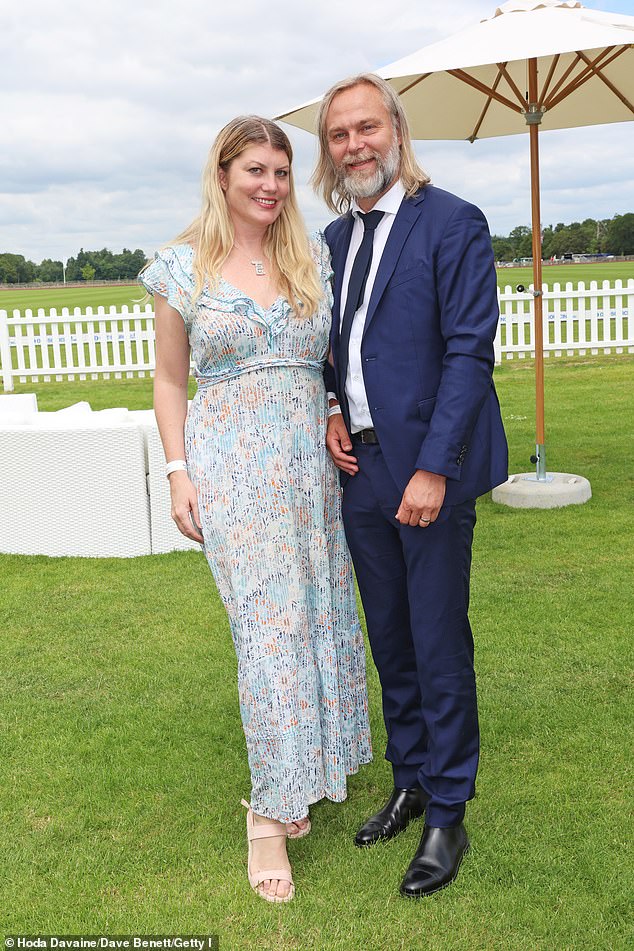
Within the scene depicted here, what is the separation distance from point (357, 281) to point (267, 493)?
65 cm

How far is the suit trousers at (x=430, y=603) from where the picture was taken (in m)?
2.71

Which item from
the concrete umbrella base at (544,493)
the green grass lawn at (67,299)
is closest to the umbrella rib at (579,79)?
the concrete umbrella base at (544,493)

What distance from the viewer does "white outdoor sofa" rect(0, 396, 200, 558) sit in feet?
19.5

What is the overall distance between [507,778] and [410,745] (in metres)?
0.48

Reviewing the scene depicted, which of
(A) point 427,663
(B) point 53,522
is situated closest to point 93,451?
(B) point 53,522

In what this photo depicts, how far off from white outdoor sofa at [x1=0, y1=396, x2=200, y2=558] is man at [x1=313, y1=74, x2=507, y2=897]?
327cm

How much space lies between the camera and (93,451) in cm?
596

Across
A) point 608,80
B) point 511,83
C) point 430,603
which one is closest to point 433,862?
point 430,603

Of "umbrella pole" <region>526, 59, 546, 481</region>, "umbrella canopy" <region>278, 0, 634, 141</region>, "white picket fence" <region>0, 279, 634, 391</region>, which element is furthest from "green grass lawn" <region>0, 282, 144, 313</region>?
"umbrella pole" <region>526, 59, 546, 481</region>

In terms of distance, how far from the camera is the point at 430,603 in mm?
2721

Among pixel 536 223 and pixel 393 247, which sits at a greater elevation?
pixel 536 223

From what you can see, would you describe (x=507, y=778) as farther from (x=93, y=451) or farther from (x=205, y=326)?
(x=93, y=451)

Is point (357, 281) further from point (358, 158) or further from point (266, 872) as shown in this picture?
point (266, 872)

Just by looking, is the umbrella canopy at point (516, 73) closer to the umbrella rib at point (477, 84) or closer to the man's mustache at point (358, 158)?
the umbrella rib at point (477, 84)
